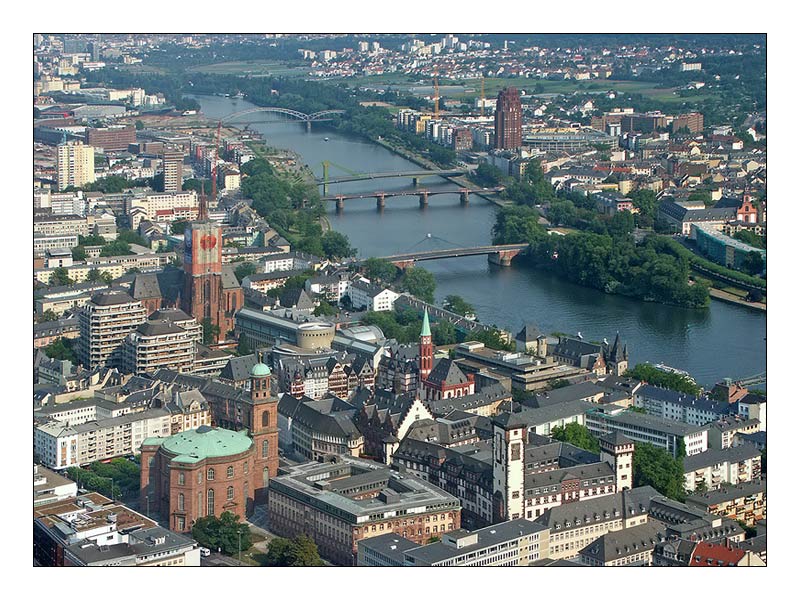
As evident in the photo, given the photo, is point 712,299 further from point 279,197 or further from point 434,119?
point 434,119

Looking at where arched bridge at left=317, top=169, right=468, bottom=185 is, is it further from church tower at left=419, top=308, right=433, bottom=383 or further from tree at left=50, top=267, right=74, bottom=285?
church tower at left=419, top=308, right=433, bottom=383

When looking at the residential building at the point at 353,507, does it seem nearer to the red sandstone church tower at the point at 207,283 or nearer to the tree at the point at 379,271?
the red sandstone church tower at the point at 207,283

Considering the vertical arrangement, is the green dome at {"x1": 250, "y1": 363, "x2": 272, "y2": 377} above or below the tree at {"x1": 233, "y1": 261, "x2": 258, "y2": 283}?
below

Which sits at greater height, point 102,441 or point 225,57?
point 225,57

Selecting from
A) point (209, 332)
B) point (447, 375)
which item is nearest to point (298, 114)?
point (209, 332)

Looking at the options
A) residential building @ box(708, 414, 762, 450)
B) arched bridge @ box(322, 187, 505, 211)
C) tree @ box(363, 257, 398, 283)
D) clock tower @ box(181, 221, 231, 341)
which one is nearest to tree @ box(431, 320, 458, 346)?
clock tower @ box(181, 221, 231, 341)

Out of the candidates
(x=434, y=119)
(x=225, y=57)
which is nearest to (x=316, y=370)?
(x=434, y=119)
